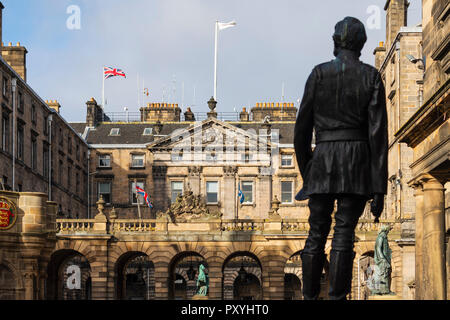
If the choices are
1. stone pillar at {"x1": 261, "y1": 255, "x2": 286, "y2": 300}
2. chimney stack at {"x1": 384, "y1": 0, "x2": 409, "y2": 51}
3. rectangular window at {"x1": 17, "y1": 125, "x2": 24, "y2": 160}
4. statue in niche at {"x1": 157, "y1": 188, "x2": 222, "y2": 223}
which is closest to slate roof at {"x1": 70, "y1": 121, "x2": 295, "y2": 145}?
statue in niche at {"x1": 157, "y1": 188, "x2": 222, "y2": 223}

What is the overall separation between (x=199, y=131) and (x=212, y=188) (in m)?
5.37

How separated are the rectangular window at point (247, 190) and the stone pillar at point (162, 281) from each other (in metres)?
18.5

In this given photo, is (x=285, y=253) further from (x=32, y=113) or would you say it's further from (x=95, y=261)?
(x=32, y=113)

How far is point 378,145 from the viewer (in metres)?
10.4

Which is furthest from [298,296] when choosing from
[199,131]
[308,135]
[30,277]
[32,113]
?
[308,135]

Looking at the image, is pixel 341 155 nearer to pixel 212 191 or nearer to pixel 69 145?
pixel 69 145

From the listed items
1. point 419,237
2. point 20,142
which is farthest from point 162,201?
point 419,237

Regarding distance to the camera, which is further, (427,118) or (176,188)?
(176,188)

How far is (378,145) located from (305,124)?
95 centimetres

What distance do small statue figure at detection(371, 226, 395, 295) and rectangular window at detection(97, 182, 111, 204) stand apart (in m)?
53.4

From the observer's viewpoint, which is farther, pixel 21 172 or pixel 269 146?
pixel 269 146

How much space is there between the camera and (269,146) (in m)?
82.4

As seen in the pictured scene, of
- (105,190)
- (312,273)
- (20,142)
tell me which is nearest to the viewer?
(312,273)
